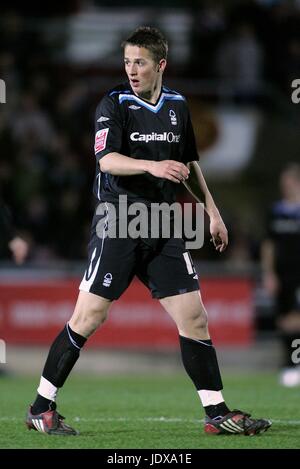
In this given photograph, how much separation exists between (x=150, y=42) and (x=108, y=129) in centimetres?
58

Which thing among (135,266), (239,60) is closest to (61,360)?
(135,266)

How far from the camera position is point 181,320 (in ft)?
23.0

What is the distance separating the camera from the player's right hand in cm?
645

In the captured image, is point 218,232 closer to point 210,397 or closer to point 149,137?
point 149,137

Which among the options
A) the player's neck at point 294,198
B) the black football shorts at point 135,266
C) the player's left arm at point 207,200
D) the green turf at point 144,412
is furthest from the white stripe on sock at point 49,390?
the player's neck at point 294,198

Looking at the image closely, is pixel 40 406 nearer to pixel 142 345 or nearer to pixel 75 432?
pixel 75 432

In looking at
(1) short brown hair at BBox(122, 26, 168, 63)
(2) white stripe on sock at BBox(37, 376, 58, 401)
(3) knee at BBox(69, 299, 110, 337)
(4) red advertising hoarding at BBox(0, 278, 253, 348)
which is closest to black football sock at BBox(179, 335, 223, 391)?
(3) knee at BBox(69, 299, 110, 337)

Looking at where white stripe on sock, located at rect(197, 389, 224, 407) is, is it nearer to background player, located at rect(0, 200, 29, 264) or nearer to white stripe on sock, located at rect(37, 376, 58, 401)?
white stripe on sock, located at rect(37, 376, 58, 401)

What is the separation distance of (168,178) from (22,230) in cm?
884

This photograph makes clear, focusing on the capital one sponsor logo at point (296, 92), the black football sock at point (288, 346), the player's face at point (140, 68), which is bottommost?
the black football sock at point (288, 346)

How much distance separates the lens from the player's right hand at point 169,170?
21.2 feet

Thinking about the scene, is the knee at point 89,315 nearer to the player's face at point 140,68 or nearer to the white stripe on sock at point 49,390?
the white stripe on sock at point 49,390

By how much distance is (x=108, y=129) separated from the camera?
685 centimetres

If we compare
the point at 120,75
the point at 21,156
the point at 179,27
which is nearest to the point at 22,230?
the point at 21,156
